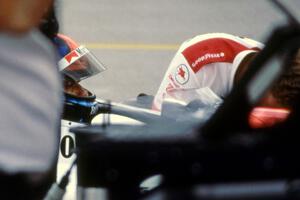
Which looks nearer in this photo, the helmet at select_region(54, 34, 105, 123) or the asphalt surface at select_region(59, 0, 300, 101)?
the helmet at select_region(54, 34, 105, 123)

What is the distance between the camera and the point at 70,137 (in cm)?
407

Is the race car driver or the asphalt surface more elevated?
the race car driver

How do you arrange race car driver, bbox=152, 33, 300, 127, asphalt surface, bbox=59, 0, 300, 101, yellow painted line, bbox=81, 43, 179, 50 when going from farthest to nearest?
yellow painted line, bbox=81, 43, 179, 50 → asphalt surface, bbox=59, 0, 300, 101 → race car driver, bbox=152, 33, 300, 127

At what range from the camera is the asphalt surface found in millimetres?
7898

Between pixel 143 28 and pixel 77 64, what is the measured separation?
17.7 ft

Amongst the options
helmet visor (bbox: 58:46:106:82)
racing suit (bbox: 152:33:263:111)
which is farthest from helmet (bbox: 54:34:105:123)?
racing suit (bbox: 152:33:263:111)

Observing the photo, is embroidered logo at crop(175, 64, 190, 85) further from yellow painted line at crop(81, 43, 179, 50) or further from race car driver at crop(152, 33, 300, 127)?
yellow painted line at crop(81, 43, 179, 50)

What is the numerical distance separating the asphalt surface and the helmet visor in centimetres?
314

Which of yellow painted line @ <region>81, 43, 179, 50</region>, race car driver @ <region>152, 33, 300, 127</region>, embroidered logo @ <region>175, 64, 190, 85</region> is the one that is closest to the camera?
race car driver @ <region>152, 33, 300, 127</region>

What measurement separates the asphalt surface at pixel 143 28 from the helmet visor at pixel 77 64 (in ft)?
10.3

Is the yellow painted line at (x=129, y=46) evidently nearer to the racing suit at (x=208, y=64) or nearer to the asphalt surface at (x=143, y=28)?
the asphalt surface at (x=143, y=28)

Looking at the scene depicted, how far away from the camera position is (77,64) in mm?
4062

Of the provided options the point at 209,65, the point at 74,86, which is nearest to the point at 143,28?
the point at 209,65

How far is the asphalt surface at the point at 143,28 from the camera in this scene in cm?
790
